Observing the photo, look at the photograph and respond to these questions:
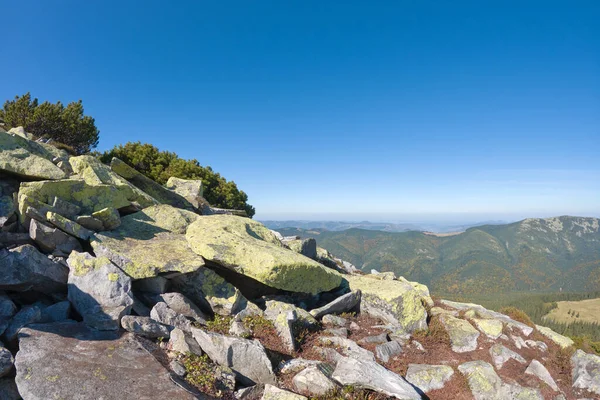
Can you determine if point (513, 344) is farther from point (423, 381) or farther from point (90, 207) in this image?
point (90, 207)

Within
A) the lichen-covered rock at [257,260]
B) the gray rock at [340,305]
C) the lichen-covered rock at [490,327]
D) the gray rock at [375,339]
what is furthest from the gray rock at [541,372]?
the lichen-covered rock at [257,260]

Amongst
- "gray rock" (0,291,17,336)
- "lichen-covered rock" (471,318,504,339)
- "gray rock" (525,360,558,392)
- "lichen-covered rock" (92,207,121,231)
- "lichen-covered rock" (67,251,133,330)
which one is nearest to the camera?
"gray rock" (0,291,17,336)

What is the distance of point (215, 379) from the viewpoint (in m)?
8.47

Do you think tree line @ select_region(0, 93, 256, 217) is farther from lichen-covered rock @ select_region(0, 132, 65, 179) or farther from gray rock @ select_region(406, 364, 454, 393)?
gray rock @ select_region(406, 364, 454, 393)

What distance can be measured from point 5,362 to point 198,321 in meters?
5.55

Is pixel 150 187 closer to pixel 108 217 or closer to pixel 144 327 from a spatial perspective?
pixel 108 217

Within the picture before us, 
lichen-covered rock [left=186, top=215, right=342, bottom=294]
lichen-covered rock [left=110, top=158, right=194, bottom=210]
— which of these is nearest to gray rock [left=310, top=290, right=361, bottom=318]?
lichen-covered rock [left=186, top=215, right=342, bottom=294]

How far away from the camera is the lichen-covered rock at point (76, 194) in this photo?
1223 centimetres

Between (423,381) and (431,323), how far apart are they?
515 centimetres

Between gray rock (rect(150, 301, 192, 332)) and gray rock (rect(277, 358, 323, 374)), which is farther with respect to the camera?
gray rock (rect(150, 301, 192, 332))

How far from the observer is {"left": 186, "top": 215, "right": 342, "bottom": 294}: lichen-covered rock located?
13102 mm

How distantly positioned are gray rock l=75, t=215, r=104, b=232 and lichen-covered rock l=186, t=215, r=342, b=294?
3797mm

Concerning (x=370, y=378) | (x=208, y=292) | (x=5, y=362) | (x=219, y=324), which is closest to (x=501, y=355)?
(x=370, y=378)

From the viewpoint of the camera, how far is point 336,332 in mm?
13070
